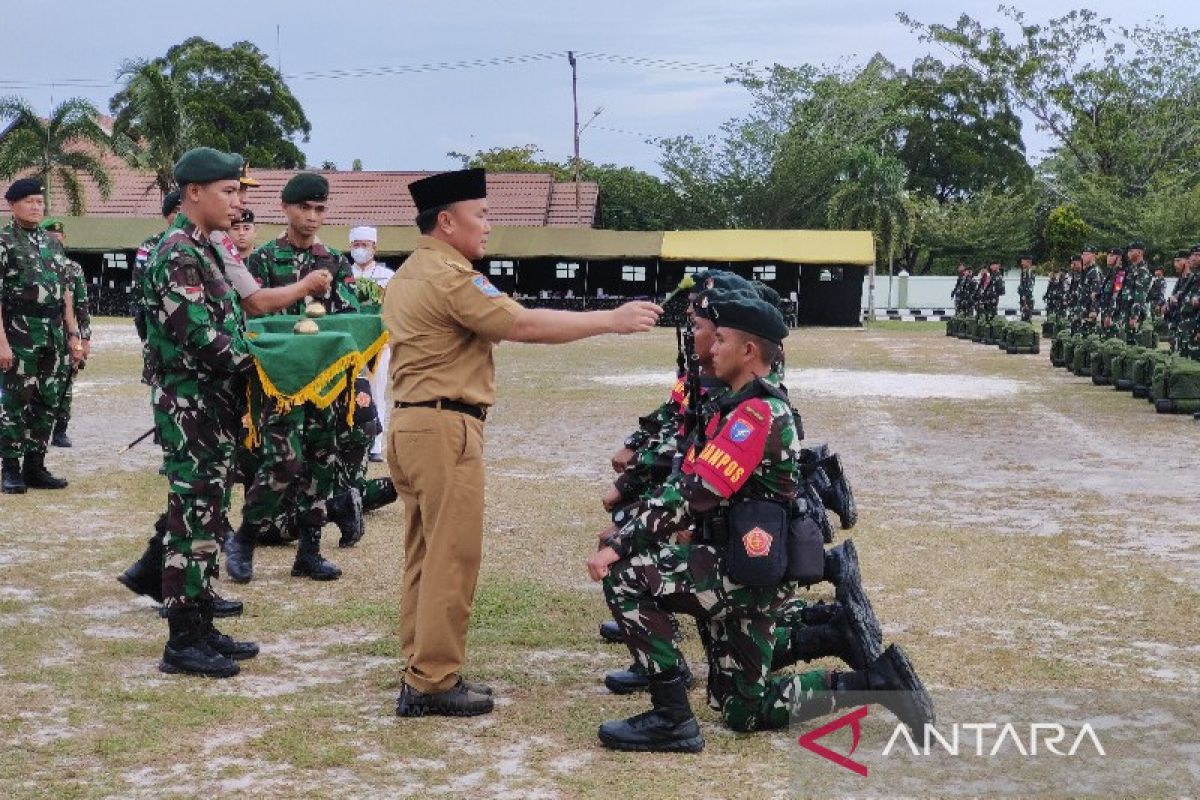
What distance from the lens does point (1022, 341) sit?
28.5m

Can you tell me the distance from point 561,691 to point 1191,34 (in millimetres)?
58596

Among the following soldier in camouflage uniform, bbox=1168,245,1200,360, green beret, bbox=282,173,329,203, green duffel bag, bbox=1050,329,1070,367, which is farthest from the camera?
green duffel bag, bbox=1050,329,1070,367

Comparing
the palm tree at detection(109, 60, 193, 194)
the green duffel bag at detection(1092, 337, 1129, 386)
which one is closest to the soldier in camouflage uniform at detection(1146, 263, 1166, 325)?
the green duffel bag at detection(1092, 337, 1129, 386)

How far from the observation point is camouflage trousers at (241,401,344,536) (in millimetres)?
7270

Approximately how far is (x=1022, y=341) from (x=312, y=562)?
23455mm

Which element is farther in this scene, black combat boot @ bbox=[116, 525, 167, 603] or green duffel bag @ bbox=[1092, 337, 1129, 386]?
green duffel bag @ bbox=[1092, 337, 1129, 386]

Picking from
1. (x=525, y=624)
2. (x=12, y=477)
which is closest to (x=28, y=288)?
(x=12, y=477)

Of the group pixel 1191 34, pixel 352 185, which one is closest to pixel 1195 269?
pixel 352 185

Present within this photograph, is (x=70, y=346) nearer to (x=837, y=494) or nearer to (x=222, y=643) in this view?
(x=222, y=643)

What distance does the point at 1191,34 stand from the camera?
56531 mm

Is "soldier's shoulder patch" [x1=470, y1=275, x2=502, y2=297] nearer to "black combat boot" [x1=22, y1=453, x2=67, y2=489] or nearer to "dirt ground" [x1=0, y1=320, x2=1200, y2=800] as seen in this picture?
"dirt ground" [x1=0, y1=320, x2=1200, y2=800]

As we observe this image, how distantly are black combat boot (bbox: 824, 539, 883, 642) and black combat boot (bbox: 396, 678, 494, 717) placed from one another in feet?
4.48

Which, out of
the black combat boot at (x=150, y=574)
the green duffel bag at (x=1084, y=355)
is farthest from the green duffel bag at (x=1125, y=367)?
the black combat boot at (x=150, y=574)

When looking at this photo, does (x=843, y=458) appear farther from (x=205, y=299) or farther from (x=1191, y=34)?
(x=1191, y=34)
